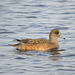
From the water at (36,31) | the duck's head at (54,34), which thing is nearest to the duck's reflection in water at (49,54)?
the water at (36,31)

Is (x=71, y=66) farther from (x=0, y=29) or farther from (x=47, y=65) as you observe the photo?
(x=0, y=29)

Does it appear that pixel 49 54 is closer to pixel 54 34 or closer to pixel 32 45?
pixel 32 45

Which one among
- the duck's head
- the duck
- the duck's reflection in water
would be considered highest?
the duck's head

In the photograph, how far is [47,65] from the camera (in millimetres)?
11664

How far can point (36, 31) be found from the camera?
1652cm

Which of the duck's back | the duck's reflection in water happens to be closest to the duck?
the duck's back

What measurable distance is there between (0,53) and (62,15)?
303 inches

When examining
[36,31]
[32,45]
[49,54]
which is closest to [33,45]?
[32,45]

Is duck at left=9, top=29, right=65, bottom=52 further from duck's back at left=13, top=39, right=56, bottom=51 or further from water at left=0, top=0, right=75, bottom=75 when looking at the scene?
water at left=0, top=0, right=75, bottom=75

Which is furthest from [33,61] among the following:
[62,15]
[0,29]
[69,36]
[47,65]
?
[62,15]

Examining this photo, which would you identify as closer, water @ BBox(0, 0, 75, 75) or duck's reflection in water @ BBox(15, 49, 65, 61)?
water @ BBox(0, 0, 75, 75)

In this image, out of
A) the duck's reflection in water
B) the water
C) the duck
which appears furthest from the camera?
the duck

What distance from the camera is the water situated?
450 inches

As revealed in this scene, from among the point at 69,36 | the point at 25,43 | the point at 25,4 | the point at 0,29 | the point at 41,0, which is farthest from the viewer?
the point at 41,0
